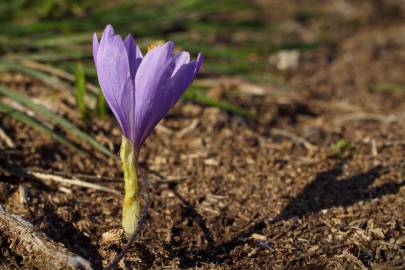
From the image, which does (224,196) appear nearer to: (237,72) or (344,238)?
(344,238)

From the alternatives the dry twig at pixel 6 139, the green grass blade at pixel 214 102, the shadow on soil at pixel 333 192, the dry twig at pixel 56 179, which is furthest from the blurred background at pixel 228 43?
the shadow on soil at pixel 333 192

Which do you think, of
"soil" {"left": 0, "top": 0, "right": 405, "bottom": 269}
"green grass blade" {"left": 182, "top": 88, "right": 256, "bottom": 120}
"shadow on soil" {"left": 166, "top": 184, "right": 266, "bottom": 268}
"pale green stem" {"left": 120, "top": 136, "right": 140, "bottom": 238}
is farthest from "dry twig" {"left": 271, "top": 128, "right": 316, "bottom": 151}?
"pale green stem" {"left": 120, "top": 136, "right": 140, "bottom": 238}

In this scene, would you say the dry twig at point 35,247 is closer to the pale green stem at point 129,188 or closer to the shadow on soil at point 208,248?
the pale green stem at point 129,188

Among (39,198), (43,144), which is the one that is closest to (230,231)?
(39,198)

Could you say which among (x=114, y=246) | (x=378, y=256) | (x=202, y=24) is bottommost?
(x=378, y=256)

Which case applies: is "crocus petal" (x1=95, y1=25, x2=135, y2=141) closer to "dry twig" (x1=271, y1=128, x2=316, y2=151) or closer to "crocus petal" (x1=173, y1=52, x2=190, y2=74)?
"crocus petal" (x1=173, y1=52, x2=190, y2=74)

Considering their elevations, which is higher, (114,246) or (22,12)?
(22,12)

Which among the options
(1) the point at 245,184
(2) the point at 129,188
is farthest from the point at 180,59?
(1) the point at 245,184
